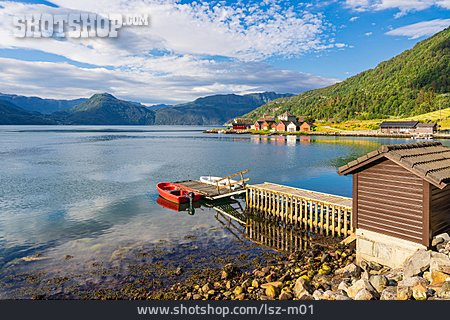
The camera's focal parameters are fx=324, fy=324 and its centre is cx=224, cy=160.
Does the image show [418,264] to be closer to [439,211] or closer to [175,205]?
[439,211]

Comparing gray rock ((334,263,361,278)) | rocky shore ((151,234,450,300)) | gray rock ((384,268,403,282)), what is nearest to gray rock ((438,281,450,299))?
rocky shore ((151,234,450,300))

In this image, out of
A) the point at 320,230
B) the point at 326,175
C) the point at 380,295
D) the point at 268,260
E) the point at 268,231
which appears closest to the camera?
the point at 380,295

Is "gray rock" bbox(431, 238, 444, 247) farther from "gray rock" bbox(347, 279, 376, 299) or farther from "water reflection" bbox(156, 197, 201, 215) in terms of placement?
"water reflection" bbox(156, 197, 201, 215)

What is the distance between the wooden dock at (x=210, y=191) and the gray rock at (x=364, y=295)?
24.6 m

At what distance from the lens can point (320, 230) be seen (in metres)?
24.4

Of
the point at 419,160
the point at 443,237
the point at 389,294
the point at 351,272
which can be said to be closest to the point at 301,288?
the point at 351,272

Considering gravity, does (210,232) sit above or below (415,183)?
below

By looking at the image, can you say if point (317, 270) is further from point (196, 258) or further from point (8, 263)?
point (8, 263)

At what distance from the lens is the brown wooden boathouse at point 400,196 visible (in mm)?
14164

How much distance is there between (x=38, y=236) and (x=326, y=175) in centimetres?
3985

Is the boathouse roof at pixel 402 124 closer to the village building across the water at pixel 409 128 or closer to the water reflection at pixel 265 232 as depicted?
the village building across the water at pixel 409 128

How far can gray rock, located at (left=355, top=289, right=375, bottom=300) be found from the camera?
1120cm

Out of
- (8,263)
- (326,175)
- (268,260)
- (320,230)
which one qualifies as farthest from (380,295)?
(326,175)

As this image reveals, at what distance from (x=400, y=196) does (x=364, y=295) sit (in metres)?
5.79
